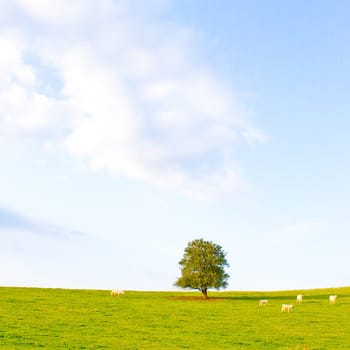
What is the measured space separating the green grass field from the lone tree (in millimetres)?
14527

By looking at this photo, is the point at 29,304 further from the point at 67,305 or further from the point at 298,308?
the point at 298,308

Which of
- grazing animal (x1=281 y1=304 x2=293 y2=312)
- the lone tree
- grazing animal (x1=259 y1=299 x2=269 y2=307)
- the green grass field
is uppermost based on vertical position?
the lone tree

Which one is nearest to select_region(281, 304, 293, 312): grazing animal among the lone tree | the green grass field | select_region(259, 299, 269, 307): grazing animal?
the green grass field

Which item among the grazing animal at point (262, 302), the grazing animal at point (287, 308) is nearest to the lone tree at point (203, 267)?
the grazing animal at point (262, 302)

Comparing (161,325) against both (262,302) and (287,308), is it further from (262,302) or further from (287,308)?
(262,302)

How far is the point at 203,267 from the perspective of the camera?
81.1 metres

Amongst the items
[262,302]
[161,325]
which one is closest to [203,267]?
[262,302]

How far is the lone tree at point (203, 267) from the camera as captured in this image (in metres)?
79.9

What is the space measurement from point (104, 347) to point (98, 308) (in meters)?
24.7

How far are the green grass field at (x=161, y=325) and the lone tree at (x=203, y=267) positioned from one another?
14527 mm

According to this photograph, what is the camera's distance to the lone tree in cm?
7994

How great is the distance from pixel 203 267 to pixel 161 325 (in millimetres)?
36925

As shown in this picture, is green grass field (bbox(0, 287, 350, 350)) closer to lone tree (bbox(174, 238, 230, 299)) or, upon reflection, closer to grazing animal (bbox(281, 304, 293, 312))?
grazing animal (bbox(281, 304, 293, 312))

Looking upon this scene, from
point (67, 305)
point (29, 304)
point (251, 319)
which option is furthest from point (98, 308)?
point (251, 319)
